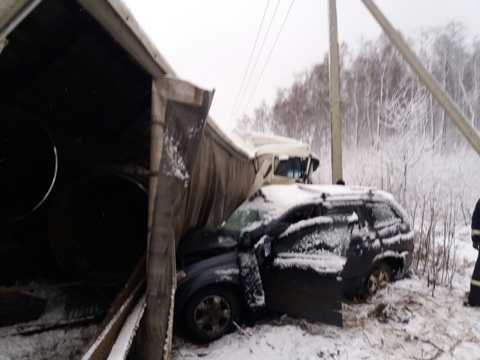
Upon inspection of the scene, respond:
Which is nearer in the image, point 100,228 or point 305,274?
point 305,274

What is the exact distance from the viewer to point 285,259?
152 inches

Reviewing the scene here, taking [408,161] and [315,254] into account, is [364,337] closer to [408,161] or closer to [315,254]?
[315,254]

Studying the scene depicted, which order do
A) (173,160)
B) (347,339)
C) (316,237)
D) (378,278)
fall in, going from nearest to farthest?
(173,160), (347,339), (316,237), (378,278)

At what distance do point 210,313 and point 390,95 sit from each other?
77.4 feet

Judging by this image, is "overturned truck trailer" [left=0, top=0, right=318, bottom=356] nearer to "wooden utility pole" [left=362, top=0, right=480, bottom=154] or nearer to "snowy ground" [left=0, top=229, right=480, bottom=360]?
"snowy ground" [left=0, top=229, right=480, bottom=360]

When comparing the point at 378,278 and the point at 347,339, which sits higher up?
the point at 378,278

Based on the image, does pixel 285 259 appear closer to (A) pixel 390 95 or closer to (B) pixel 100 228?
(B) pixel 100 228

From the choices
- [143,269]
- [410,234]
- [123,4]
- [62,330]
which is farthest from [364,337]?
[123,4]

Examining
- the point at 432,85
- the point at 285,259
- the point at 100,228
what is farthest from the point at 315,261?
the point at 432,85

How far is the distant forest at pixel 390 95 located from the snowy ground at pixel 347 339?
13.8 m

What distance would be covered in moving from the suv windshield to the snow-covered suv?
0.8 inches

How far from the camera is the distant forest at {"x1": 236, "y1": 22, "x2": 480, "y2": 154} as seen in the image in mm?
20172

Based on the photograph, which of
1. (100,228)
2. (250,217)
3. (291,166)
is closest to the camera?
(250,217)

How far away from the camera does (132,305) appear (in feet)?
8.56
